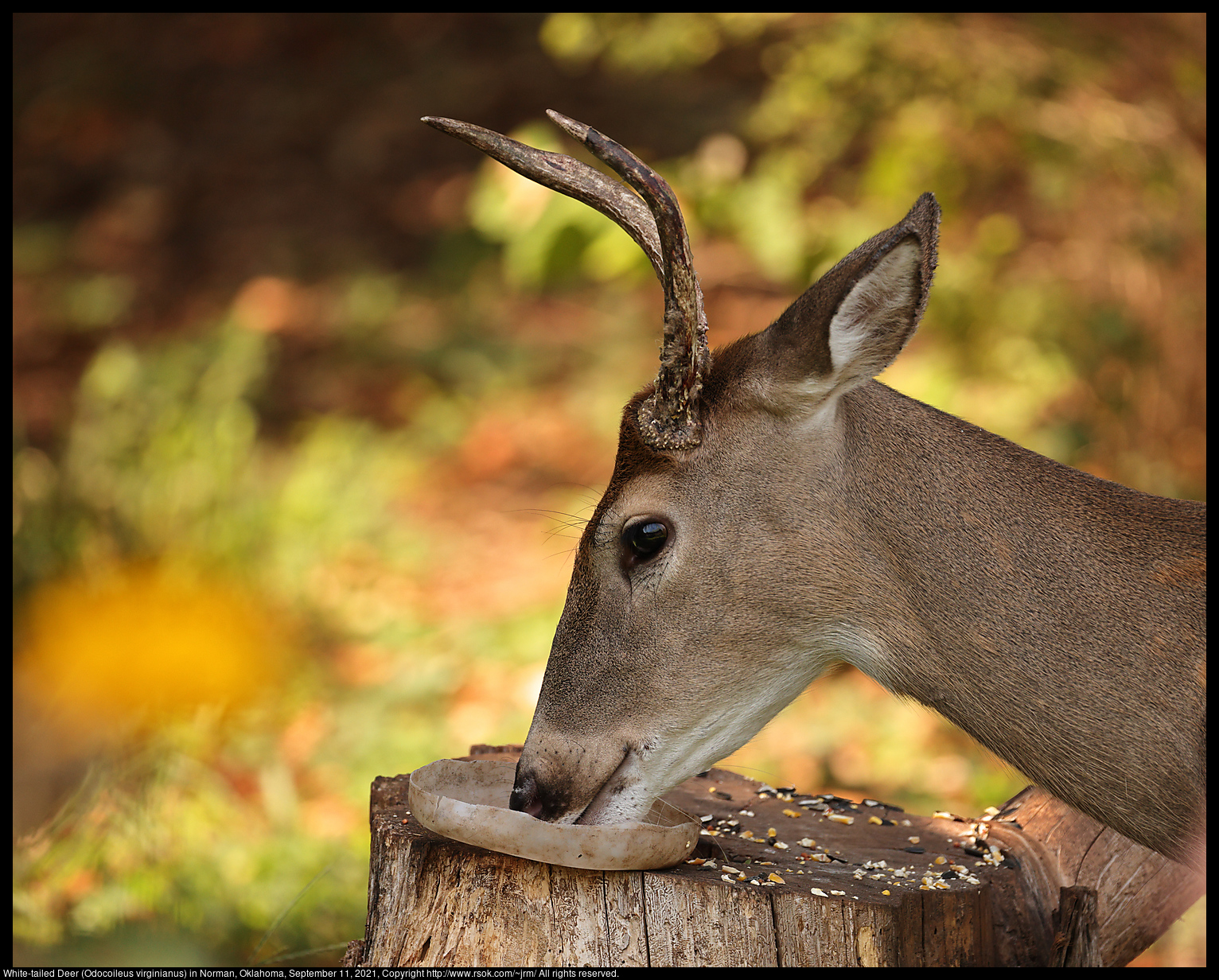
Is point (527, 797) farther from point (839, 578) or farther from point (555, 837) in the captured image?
point (839, 578)

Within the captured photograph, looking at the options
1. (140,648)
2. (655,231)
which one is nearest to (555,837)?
(655,231)

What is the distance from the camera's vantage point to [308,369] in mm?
10234

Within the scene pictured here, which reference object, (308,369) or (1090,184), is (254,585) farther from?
(1090,184)

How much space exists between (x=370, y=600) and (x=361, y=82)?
7481 millimetres

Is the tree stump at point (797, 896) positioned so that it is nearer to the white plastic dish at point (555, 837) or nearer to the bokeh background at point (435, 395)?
the white plastic dish at point (555, 837)

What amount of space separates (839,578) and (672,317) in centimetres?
75

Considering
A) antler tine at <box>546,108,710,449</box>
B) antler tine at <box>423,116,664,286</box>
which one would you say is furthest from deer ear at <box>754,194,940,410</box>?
antler tine at <box>423,116,664,286</box>

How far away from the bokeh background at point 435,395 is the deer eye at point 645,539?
708mm

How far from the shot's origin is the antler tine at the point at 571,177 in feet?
9.72

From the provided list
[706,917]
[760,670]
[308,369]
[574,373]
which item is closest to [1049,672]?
[760,670]

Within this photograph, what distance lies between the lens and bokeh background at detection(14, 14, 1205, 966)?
17.6 ft

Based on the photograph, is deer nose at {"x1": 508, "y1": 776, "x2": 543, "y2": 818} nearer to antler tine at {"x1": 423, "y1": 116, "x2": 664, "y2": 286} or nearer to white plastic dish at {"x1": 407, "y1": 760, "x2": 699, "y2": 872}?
white plastic dish at {"x1": 407, "y1": 760, "x2": 699, "y2": 872}

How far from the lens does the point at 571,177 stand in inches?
119

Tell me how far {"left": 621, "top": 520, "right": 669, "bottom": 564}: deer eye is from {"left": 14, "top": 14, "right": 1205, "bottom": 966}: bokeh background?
71cm
